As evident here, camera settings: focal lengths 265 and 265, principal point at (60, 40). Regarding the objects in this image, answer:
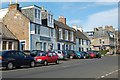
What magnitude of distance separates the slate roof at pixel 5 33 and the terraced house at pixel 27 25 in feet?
2.79

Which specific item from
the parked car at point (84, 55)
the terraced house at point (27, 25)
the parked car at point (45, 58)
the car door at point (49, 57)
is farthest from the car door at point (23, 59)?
the parked car at point (84, 55)

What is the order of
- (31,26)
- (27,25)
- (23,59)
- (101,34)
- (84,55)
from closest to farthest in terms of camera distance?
(23,59)
(27,25)
(31,26)
(84,55)
(101,34)

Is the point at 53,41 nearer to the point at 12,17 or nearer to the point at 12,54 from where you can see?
the point at 12,17

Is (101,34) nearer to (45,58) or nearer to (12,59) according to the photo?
(45,58)

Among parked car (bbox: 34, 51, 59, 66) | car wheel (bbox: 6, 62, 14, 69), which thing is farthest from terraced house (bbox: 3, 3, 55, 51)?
car wheel (bbox: 6, 62, 14, 69)

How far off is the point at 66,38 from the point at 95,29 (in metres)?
51.4

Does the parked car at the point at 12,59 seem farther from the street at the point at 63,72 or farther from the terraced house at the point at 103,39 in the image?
the terraced house at the point at 103,39

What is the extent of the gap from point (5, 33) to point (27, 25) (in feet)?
12.6

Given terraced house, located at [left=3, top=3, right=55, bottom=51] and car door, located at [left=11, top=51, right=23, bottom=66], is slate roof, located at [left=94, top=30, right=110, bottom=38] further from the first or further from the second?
car door, located at [left=11, top=51, right=23, bottom=66]

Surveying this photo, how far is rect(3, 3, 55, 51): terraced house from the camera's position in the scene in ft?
144

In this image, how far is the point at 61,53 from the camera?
39.9 meters

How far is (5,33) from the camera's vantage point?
139 ft

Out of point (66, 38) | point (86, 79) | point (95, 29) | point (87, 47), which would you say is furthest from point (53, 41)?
point (95, 29)

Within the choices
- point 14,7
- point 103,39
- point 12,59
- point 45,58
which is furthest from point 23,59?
point 103,39
